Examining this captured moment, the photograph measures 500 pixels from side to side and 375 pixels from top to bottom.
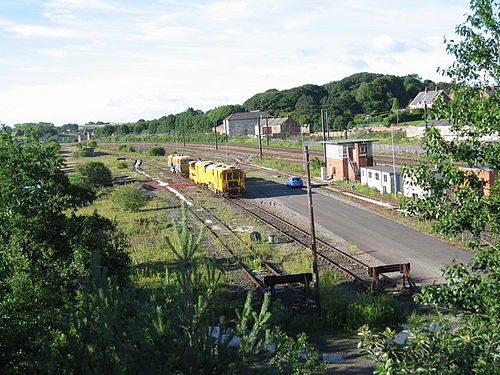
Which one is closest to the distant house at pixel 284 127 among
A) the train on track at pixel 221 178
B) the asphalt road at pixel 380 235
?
the train on track at pixel 221 178

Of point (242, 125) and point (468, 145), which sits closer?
point (468, 145)

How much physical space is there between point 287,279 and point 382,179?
22.5m

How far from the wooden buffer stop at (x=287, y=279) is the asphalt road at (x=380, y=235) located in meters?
4.86

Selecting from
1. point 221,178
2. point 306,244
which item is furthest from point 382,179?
point 306,244

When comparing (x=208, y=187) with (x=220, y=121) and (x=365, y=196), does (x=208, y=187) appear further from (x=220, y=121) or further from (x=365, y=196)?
(x=220, y=121)

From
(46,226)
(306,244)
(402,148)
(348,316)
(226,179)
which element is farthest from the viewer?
(402,148)

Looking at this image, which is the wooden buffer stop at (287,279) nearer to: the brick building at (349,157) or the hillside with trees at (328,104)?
the brick building at (349,157)

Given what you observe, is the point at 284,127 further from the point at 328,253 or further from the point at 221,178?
the point at 328,253

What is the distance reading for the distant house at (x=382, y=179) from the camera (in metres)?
36.3

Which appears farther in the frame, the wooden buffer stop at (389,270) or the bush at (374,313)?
the wooden buffer stop at (389,270)

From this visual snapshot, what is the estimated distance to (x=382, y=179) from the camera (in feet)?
125

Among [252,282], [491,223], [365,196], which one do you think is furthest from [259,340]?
[365,196]

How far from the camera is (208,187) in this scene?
47250 millimetres

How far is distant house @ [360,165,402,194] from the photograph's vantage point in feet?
119
